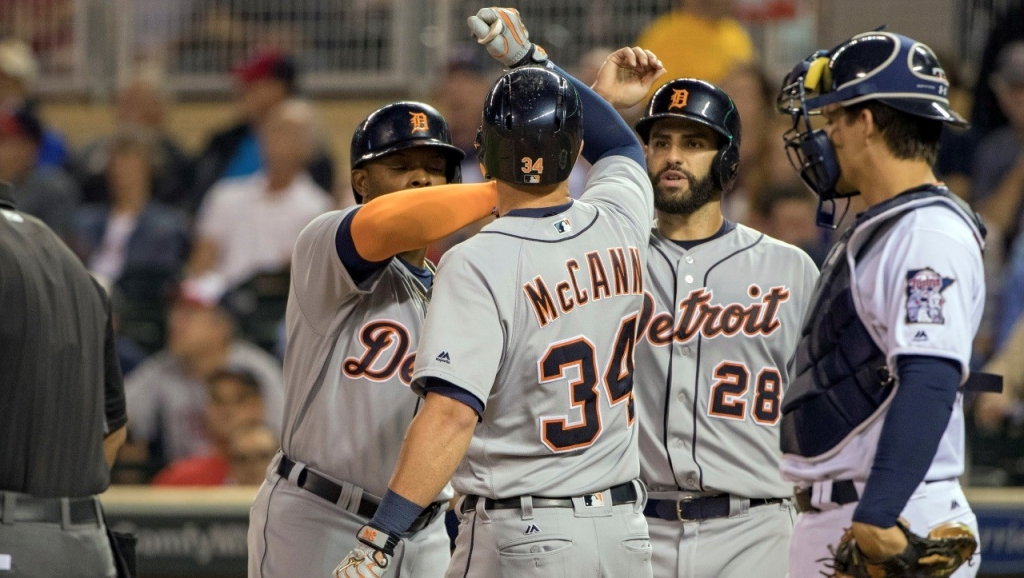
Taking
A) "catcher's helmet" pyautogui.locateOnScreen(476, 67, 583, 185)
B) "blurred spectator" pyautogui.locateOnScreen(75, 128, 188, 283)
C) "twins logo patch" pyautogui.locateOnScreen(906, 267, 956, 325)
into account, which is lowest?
"blurred spectator" pyautogui.locateOnScreen(75, 128, 188, 283)

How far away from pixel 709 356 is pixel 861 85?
130cm

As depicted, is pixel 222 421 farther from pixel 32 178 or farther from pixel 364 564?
pixel 364 564

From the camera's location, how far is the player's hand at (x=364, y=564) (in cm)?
321

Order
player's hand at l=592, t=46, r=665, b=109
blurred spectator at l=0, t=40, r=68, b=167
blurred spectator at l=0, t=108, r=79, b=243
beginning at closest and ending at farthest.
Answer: player's hand at l=592, t=46, r=665, b=109 → blurred spectator at l=0, t=108, r=79, b=243 → blurred spectator at l=0, t=40, r=68, b=167

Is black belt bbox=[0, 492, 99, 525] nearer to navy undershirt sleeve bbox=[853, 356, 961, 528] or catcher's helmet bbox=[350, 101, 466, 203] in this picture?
catcher's helmet bbox=[350, 101, 466, 203]

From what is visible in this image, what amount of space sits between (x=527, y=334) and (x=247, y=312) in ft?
17.0

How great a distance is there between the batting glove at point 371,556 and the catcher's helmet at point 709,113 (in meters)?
1.74

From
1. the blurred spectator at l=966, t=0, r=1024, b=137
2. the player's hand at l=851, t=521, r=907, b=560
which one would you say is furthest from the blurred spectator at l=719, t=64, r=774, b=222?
the player's hand at l=851, t=521, r=907, b=560

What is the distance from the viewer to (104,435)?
14.5ft

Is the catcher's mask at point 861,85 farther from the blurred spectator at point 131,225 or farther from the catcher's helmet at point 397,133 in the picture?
the blurred spectator at point 131,225

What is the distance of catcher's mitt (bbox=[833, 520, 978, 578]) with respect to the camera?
9.66 ft

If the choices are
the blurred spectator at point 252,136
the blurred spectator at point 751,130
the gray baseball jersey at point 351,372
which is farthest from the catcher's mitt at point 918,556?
the blurred spectator at point 252,136

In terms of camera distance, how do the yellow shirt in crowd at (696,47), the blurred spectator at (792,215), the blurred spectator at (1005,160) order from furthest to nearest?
the yellow shirt in crowd at (696,47) → the blurred spectator at (1005,160) → the blurred spectator at (792,215)

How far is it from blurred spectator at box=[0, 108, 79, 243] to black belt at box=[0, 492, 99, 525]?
205 inches
